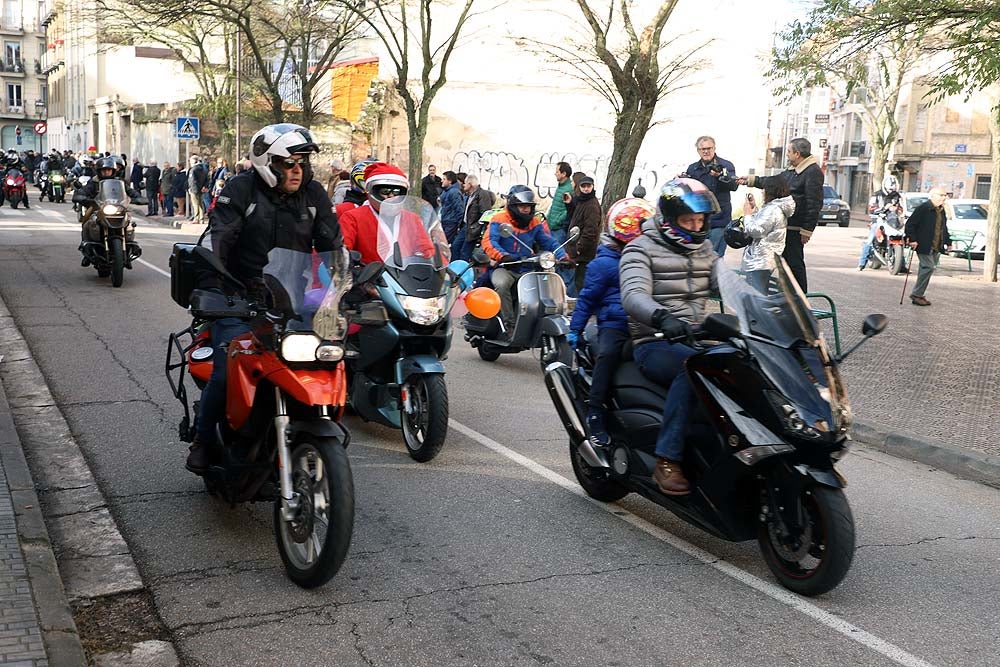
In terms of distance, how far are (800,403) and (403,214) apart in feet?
10.9

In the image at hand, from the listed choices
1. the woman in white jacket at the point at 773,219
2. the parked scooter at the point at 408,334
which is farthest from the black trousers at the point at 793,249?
the parked scooter at the point at 408,334

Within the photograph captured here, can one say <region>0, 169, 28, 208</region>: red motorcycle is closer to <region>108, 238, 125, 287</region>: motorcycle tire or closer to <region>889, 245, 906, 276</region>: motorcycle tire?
<region>108, 238, 125, 287</region>: motorcycle tire

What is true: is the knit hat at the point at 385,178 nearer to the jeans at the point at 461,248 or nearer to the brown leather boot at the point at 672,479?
the brown leather boot at the point at 672,479

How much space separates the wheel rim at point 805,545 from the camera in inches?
178

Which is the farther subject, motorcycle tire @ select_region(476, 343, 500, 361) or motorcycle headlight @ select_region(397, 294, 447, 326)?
motorcycle tire @ select_region(476, 343, 500, 361)

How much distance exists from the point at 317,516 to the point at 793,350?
6.91 feet

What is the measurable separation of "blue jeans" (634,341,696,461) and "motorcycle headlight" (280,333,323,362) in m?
1.68

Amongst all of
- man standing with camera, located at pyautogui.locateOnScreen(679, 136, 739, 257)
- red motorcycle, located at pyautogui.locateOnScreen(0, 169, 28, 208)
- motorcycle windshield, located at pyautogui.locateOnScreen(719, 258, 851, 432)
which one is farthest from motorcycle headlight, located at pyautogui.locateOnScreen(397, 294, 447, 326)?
red motorcycle, located at pyautogui.locateOnScreen(0, 169, 28, 208)

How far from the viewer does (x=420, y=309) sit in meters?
6.80

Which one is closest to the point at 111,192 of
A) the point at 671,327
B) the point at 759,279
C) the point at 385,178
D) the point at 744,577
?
the point at 385,178

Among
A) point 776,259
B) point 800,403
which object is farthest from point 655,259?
point 800,403

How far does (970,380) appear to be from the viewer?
32.8 feet

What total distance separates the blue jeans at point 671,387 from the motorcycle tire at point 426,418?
162 centimetres

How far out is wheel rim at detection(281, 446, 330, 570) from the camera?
4.45 m
